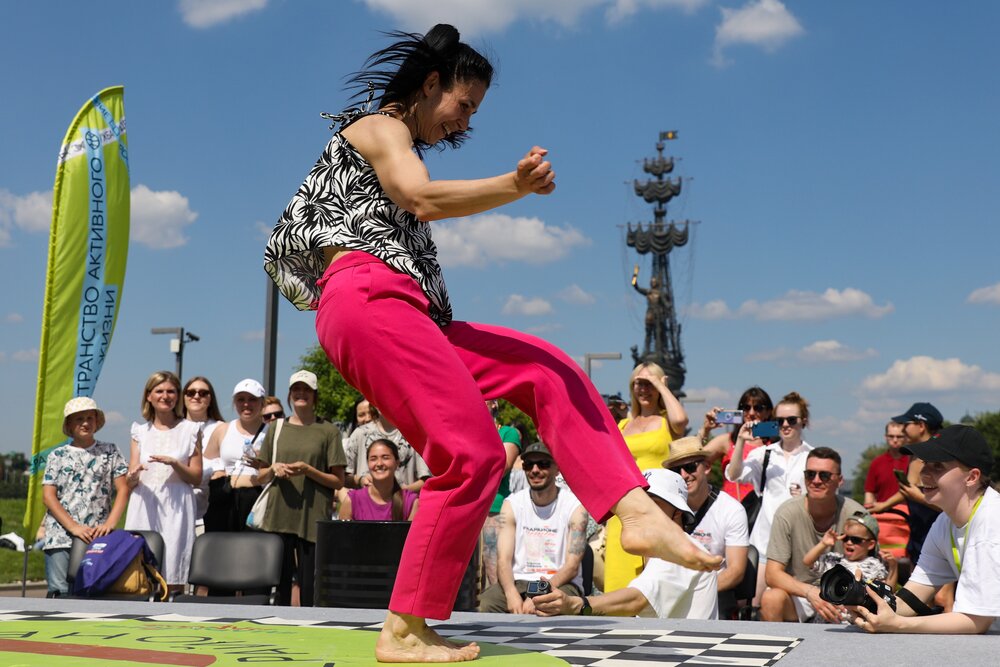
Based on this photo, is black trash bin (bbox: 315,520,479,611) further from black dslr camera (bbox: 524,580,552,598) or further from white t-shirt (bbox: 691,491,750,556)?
white t-shirt (bbox: 691,491,750,556)

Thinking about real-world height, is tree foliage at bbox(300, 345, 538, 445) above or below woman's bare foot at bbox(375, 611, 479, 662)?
above

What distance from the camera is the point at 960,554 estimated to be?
11.6 feet

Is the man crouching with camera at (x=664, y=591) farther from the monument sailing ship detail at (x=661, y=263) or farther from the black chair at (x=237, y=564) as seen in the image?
the monument sailing ship detail at (x=661, y=263)

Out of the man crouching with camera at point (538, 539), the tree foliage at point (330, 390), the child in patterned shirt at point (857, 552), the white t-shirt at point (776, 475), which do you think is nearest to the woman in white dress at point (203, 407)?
the man crouching with camera at point (538, 539)

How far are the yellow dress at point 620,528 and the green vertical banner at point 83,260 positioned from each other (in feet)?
15.2

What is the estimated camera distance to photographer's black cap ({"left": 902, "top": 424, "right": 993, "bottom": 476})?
3.46 m

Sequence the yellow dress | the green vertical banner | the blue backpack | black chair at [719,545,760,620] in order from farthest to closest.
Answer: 1. the green vertical banner
2. the blue backpack
3. black chair at [719,545,760,620]
4. the yellow dress

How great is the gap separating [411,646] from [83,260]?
23.2ft

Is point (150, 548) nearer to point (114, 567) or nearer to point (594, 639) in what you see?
point (114, 567)

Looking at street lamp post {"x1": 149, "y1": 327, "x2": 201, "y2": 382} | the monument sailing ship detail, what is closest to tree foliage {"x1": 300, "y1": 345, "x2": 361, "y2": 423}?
street lamp post {"x1": 149, "y1": 327, "x2": 201, "y2": 382}

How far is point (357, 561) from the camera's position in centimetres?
463

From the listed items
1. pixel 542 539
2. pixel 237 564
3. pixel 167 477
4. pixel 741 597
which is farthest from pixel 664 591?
pixel 167 477

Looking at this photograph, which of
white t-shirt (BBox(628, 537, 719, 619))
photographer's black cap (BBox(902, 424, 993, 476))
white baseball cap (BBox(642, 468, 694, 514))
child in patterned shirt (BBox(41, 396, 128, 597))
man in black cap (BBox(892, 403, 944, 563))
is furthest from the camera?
child in patterned shirt (BBox(41, 396, 128, 597))

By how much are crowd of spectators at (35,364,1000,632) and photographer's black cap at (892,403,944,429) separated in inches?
0.4
